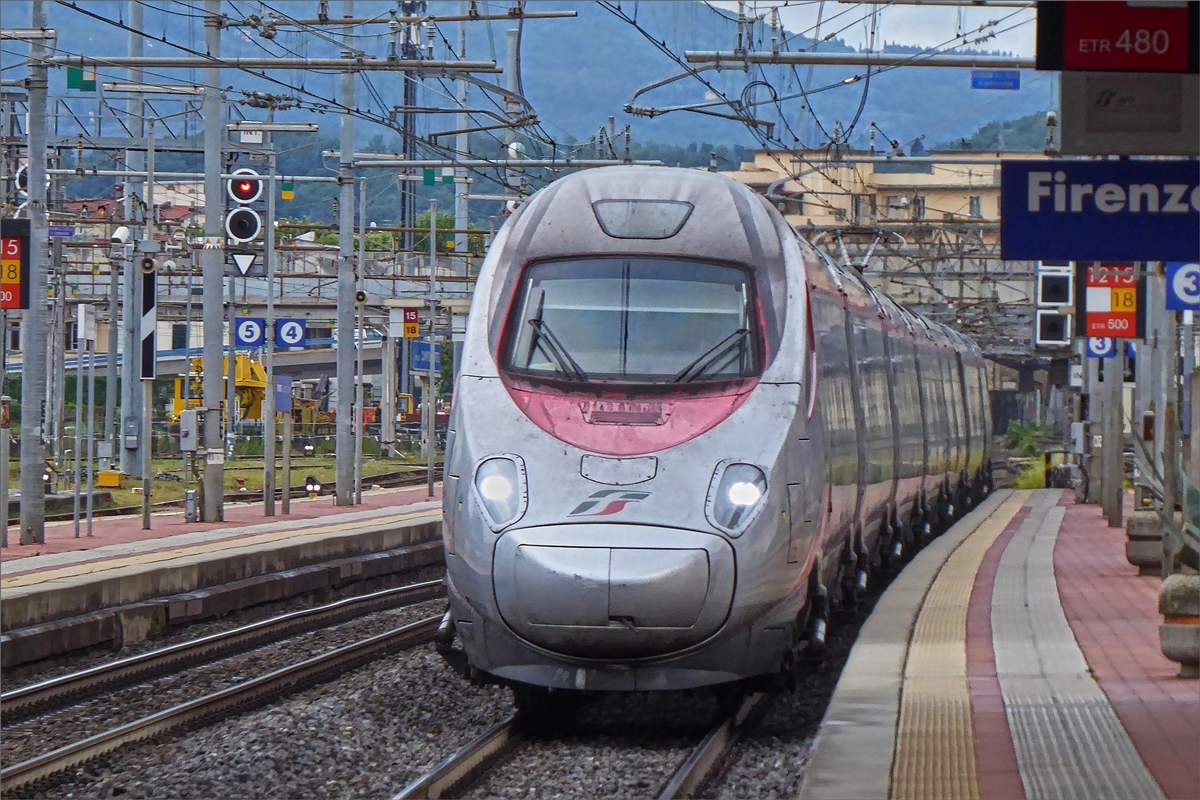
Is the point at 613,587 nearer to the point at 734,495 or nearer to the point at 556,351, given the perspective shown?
the point at 734,495

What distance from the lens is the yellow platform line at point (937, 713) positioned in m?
7.26

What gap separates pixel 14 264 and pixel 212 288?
18.4 ft

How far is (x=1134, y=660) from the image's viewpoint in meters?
11.5

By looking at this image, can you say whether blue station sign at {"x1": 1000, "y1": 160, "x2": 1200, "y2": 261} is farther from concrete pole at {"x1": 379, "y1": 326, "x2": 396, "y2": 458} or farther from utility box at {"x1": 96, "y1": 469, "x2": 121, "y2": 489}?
concrete pole at {"x1": 379, "y1": 326, "x2": 396, "y2": 458}

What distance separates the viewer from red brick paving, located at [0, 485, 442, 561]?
1838 cm

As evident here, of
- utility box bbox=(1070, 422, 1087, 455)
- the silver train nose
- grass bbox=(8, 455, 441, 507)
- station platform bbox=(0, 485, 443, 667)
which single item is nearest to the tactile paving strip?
the silver train nose

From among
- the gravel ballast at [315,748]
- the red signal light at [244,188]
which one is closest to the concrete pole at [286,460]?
the red signal light at [244,188]

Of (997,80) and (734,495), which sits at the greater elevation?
(997,80)

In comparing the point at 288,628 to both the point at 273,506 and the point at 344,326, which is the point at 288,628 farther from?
the point at 344,326

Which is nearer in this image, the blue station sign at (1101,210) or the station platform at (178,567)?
the blue station sign at (1101,210)

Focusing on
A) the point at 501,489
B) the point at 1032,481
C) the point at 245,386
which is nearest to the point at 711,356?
the point at 501,489

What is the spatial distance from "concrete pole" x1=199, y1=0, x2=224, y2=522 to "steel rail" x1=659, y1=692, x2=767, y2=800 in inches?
519

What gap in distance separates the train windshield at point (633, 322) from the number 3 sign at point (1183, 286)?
5825 mm

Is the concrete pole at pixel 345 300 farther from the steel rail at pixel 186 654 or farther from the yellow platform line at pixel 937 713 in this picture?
the yellow platform line at pixel 937 713
